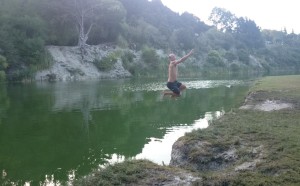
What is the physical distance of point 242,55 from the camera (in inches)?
5969

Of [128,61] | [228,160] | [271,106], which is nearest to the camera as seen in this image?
[228,160]

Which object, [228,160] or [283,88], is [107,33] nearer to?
[283,88]

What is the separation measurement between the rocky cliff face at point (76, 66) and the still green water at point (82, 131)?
34086mm

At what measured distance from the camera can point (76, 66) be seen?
82.3 metres

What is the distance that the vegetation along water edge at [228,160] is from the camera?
1148 cm

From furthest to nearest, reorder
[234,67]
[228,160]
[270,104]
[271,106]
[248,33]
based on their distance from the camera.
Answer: [248,33], [234,67], [270,104], [271,106], [228,160]

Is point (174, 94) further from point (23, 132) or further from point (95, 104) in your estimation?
point (95, 104)

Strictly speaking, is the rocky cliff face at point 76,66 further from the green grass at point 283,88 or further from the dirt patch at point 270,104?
the dirt patch at point 270,104

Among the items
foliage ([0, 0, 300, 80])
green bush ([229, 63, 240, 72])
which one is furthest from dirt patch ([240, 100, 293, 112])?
green bush ([229, 63, 240, 72])

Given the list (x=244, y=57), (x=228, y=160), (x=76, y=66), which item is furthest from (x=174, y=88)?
(x=244, y=57)

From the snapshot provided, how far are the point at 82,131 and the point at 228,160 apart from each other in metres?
12.5

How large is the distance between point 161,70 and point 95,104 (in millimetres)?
68138

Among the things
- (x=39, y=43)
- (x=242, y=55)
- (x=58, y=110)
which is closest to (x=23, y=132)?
(x=58, y=110)

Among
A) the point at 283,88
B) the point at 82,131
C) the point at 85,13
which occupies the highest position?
the point at 85,13
